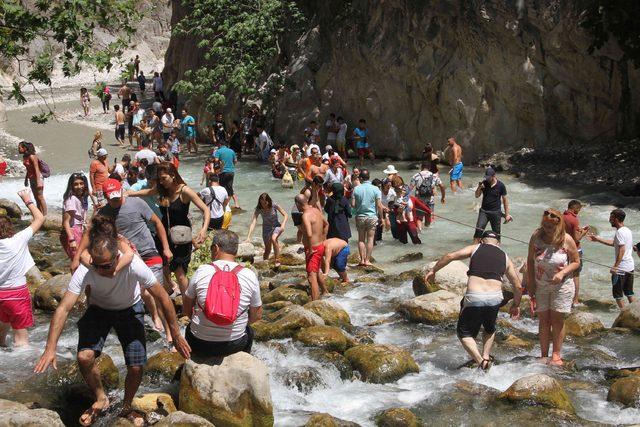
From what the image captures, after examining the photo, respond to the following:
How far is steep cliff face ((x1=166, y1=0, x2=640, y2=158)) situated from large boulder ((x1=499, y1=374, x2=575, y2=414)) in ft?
51.0

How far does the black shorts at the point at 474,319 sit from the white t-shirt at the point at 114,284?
3.33 meters

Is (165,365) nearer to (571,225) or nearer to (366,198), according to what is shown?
A: (571,225)

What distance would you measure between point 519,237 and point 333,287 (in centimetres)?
531

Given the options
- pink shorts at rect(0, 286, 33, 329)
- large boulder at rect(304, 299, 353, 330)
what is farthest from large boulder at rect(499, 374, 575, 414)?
pink shorts at rect(0, 286, 33, 329)

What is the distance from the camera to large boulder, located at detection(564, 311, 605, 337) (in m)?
10.4

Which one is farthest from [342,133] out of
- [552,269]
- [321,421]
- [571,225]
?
[321,421]

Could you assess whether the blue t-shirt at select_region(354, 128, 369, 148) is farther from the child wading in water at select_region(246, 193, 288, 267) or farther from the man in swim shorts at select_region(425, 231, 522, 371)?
the man in swim shorts at select_region(425, 231, 522, 371)

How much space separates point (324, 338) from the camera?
9203 millimetres

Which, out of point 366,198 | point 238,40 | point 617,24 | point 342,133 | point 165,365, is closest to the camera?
point 165,365

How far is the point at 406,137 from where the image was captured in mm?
24812

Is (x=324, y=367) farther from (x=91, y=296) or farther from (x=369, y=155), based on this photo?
(x=369, y=155)

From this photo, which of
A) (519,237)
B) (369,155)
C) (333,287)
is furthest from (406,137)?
(333,287)

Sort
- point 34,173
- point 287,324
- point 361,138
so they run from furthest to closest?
1. point 361,138
2. point 34,173
3. point 287,324

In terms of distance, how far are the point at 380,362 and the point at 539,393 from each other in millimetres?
1657
